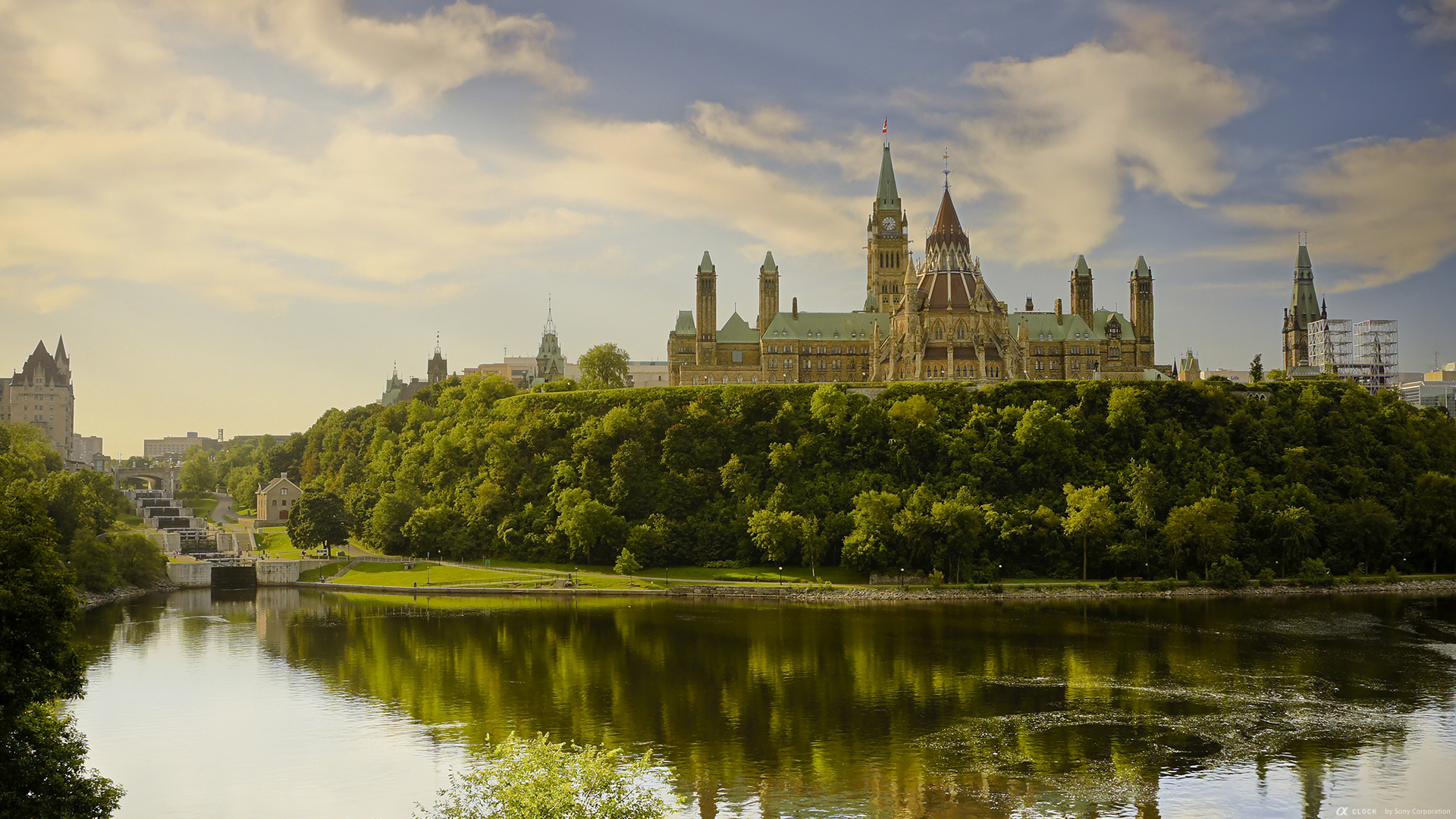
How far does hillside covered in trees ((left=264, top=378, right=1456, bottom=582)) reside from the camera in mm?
97625

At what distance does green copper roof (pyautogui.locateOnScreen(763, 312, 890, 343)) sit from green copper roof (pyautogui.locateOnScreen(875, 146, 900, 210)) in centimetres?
2546

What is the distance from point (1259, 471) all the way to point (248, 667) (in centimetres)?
8929

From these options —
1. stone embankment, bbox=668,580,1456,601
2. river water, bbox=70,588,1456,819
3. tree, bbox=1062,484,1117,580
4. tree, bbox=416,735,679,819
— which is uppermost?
tree, bbox=1062,484,1117,580

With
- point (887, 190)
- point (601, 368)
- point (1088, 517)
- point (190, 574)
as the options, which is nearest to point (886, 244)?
point (887, 190)

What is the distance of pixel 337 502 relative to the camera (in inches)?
4697

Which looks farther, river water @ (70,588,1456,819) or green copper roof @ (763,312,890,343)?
green copper roof @ (763,312,890,343)

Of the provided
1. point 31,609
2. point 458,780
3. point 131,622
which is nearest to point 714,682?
point 458,780

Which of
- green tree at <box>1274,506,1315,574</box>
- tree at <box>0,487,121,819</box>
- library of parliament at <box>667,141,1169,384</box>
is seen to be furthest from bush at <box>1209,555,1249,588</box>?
tree at <box>0,487,121,819</box>

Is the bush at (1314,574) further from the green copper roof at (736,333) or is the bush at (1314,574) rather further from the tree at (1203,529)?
the green copper roof at (736,333)

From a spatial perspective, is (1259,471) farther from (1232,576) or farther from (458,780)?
(458,780)

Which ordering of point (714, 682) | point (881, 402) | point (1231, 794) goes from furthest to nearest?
point (881, 402), point (714, 682), point (1231, 794)

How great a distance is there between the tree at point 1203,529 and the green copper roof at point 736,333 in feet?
227

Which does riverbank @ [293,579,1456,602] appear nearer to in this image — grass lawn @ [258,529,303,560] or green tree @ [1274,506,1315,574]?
green tree @ [1274,506,1315,574]

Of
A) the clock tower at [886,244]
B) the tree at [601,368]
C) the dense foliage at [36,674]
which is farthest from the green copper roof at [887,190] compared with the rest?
the dense foliage at [36,674]
